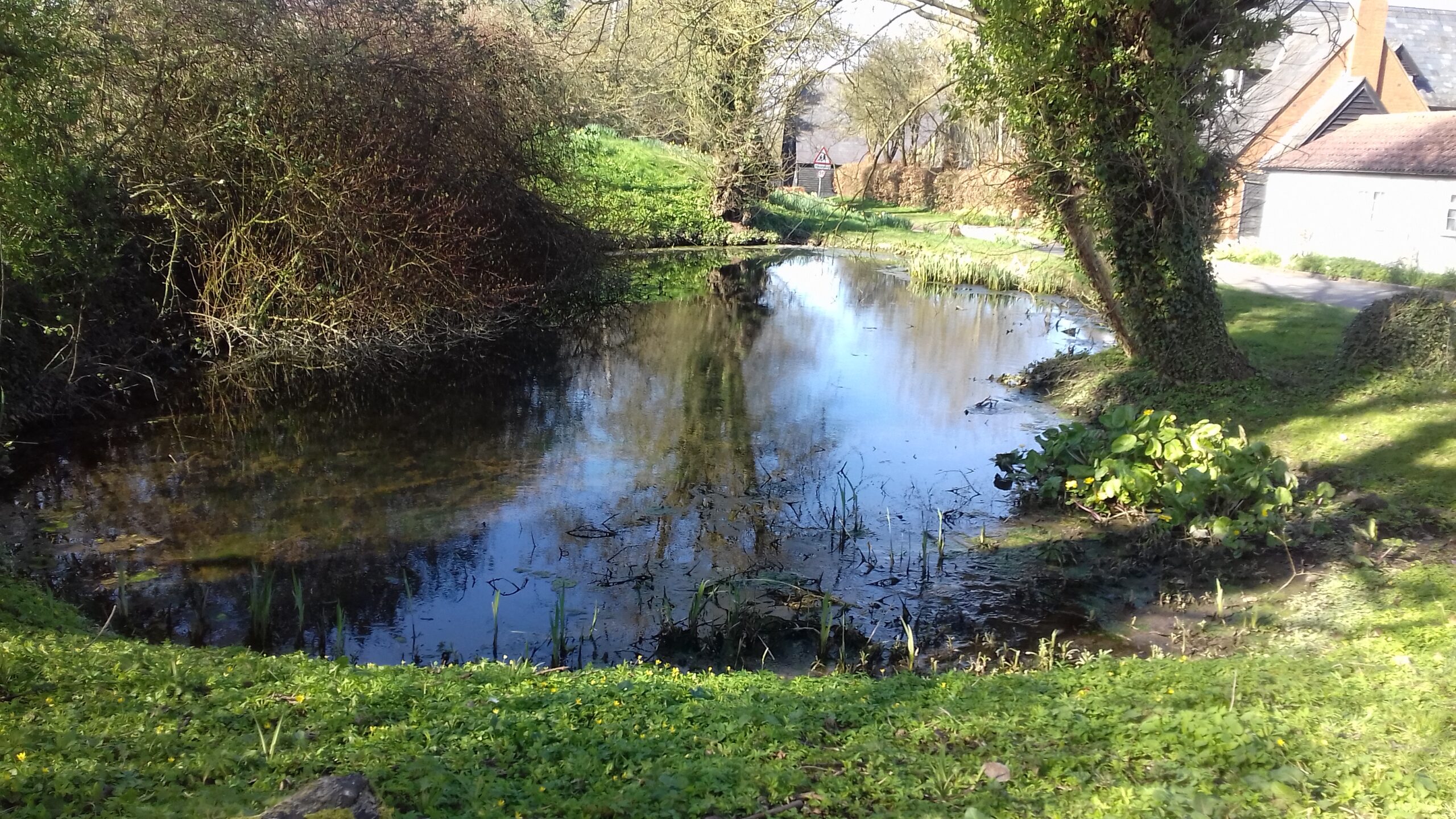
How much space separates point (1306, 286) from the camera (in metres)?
20.4

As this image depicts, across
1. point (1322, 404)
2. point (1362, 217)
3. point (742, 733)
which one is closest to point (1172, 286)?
point (1322, 404)

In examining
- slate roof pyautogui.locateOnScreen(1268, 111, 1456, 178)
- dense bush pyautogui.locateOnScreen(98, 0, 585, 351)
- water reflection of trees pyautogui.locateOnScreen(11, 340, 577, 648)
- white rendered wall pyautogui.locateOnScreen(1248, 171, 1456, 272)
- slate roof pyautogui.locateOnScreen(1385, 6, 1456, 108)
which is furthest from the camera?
slate roof pyautogui.locateOnScreen(1385, 6, 1456, 108)

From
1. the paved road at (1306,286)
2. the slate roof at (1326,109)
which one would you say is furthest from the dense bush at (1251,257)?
the slate roof at (1326,109)

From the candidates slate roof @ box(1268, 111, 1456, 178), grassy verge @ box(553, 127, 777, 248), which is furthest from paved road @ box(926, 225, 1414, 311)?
grassy verge @ box(553, 127, 777, 248)

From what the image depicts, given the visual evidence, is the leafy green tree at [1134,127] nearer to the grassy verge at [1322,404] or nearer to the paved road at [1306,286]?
the grassy verge at [1322,404]

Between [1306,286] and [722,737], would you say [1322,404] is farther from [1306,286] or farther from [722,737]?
[1306,286]

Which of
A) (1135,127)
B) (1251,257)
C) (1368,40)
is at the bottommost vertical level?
(1251,257)

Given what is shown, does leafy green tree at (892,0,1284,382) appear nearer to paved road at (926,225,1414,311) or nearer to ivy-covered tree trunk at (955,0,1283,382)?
ivy-covered tree trunk at (955,0,1283,382)

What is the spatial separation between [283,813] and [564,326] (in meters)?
17.3

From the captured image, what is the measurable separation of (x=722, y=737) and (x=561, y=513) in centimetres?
551

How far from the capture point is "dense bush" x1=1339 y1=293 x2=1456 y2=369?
11430 millimetres

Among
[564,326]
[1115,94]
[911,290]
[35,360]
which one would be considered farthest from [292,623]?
[911,290]

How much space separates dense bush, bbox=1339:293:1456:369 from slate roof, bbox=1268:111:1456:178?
11934 millimetres

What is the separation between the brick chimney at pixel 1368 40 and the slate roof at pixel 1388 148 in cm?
373
